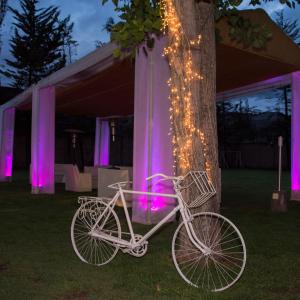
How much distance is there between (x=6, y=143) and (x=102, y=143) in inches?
162

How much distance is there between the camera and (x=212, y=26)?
467 centimetres

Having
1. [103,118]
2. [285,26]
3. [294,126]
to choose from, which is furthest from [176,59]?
[285,26]

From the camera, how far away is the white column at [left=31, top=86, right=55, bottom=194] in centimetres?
1152

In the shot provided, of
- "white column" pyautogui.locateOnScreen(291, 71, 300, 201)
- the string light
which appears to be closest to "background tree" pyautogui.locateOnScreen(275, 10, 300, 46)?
"white column" pyautogui.locateOnScreen(291, 71, 300, 201)

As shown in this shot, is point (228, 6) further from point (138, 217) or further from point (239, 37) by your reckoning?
point (138, 217)

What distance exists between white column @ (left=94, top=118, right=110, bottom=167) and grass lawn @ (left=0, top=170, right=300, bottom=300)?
37.0 feet

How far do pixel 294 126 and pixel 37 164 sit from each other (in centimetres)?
606

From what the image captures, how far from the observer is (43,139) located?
11641mm

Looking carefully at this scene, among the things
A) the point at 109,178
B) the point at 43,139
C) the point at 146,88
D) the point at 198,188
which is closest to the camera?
the point at 198,188

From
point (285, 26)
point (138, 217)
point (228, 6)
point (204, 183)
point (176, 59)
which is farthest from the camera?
point (285, 26)

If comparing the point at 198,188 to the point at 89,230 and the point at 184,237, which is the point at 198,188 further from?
the point at 89,230

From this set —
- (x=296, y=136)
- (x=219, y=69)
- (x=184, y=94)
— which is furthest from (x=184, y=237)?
(x=296, y=136)

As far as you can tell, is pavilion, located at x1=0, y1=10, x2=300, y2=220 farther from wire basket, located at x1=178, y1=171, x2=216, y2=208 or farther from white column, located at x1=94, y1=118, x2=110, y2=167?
white column, located at x1=94, y1=118, x2=110, y2=167

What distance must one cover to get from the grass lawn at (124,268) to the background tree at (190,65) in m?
0.82
